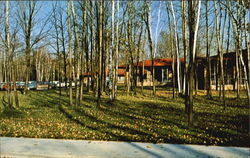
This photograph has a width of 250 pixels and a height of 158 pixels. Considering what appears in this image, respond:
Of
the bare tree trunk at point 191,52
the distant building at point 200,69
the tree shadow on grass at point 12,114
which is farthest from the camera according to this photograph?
the distant building at point 200,69

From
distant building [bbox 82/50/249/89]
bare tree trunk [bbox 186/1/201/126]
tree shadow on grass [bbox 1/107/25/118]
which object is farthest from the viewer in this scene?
distant building [bbox 82/50/249/89]

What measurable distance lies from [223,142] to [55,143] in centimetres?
473

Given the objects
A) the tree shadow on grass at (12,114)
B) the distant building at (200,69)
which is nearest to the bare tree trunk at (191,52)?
the tree shadow on grass at (12,114)

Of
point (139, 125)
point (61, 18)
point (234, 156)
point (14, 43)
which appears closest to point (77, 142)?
point (139, 125)

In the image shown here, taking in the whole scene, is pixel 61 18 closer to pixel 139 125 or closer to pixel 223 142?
pixel 139 125

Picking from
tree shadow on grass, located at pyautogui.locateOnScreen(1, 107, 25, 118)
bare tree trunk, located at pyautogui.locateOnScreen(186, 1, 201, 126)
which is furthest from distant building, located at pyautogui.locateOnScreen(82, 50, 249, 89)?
bare tree trunk, located at pyautogui.locateOnScreen(186, 1, 201, 126)

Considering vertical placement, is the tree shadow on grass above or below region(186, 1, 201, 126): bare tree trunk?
below

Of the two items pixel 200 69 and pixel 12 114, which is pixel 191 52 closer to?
pixel 12 114

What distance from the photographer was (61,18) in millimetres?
16766

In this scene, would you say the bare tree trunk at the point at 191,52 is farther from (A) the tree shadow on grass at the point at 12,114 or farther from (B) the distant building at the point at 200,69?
(B) the distant building at the point at 200,69

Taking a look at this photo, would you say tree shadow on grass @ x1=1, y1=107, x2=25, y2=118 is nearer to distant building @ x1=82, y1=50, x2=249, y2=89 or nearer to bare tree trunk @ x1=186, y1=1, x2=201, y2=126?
bare tree trunk @ x1=186, y1=1, x2=201, y2=126

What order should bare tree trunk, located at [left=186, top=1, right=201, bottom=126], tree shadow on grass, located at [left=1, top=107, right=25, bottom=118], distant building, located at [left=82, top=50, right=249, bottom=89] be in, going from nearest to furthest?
bare tree trunk, located at [left=186, top=1, right=201, bottom=126] → tree shadow on grass, located at [left=1, top=107, right=25, bottom=118] → distant building, located at [left=82, top=50, right=249, bottom=89]

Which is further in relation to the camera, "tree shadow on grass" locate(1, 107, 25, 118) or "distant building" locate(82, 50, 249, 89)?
"distant building" locate(82, 50, 249, 89)

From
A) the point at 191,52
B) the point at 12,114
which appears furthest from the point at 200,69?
the point at 12,114
